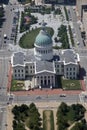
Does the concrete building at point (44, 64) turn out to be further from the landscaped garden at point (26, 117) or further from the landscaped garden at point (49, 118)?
the landscaped garden at point (26, 117)

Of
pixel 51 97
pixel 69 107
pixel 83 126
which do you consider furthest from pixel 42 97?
pixel 83 126

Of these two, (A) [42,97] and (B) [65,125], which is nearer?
(B) [65,125]

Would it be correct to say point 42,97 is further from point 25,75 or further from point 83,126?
point 83,126

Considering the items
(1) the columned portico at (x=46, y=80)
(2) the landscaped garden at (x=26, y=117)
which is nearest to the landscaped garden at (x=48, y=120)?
(2) the landscaped garden at (x=26, y=117)

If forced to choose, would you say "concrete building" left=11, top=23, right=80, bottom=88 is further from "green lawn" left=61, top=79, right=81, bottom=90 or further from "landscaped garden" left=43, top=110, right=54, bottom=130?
"landscaped garden" left=43, top=110, right=54, bottom=130

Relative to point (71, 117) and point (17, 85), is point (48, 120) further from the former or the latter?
point (17, 85)
